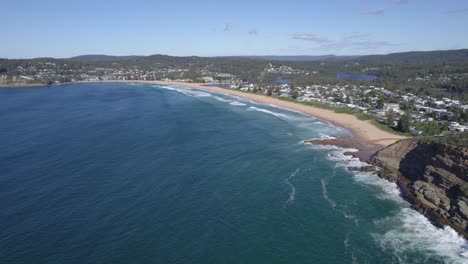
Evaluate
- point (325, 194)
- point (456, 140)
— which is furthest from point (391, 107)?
point (325, 194)

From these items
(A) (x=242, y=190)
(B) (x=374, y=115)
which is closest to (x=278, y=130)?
(B) (x=374, y=115)

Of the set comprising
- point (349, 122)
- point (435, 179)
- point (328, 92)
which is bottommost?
point (349, 122)

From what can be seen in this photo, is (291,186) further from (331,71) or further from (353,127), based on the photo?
(331,71)

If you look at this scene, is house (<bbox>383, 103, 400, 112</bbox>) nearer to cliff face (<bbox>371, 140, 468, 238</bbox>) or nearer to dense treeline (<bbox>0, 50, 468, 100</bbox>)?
dense treeline (<bbox>0, 50, 468, 100</bbox>)

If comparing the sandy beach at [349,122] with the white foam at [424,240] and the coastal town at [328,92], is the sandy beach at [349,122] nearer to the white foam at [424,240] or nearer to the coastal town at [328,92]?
the coastal town at [328,92]

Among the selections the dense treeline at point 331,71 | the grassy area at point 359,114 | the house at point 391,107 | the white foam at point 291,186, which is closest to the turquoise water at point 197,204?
the white foam at point 291,186

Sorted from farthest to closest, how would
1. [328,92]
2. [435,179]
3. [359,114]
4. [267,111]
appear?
[328,92] → [267,111] → [359,114] → [435,179]

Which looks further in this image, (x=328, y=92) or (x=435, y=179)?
(x=328, y=92)

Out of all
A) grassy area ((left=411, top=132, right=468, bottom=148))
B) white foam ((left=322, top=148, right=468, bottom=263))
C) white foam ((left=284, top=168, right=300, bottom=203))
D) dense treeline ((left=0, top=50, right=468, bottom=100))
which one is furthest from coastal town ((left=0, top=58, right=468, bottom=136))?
white foam ((left=284, top=168, right=300, bottom=203))
